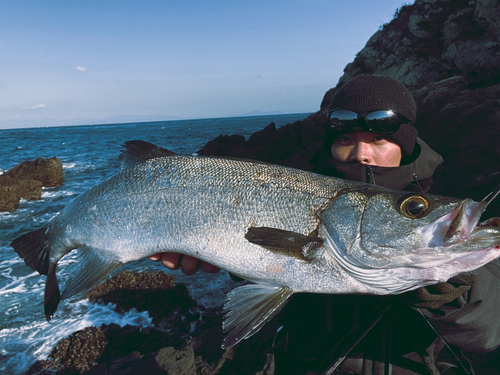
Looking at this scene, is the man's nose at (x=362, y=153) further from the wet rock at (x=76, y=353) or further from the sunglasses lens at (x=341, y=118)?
the wet rock at (x=76, y=353)

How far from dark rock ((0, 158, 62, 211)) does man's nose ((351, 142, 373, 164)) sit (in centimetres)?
1588

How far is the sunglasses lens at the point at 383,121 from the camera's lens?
2.71 m

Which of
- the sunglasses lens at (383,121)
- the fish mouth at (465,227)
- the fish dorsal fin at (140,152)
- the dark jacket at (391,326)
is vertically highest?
the sunglasses lens at (383,121)

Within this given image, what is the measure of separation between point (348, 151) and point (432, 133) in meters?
7.95

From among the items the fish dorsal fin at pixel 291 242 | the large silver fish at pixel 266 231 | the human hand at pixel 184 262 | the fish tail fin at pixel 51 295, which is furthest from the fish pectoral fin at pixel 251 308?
the fish tail fin at pixel 51 295

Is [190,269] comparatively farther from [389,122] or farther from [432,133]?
[432,133]

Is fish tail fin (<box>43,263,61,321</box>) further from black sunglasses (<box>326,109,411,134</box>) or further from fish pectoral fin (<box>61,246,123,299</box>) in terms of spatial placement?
black sunglasses (<box>326,109,411,134</box>)

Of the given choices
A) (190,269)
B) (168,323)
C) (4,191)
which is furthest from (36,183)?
(190,269)

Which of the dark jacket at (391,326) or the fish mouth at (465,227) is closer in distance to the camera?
the fish mouth at (465,227)

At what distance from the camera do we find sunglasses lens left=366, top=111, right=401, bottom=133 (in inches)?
107

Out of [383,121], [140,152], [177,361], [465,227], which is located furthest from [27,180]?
[465,227]

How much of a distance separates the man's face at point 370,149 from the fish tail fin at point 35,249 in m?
2.87

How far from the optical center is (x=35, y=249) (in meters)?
2.98

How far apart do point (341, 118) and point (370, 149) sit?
374 mm
